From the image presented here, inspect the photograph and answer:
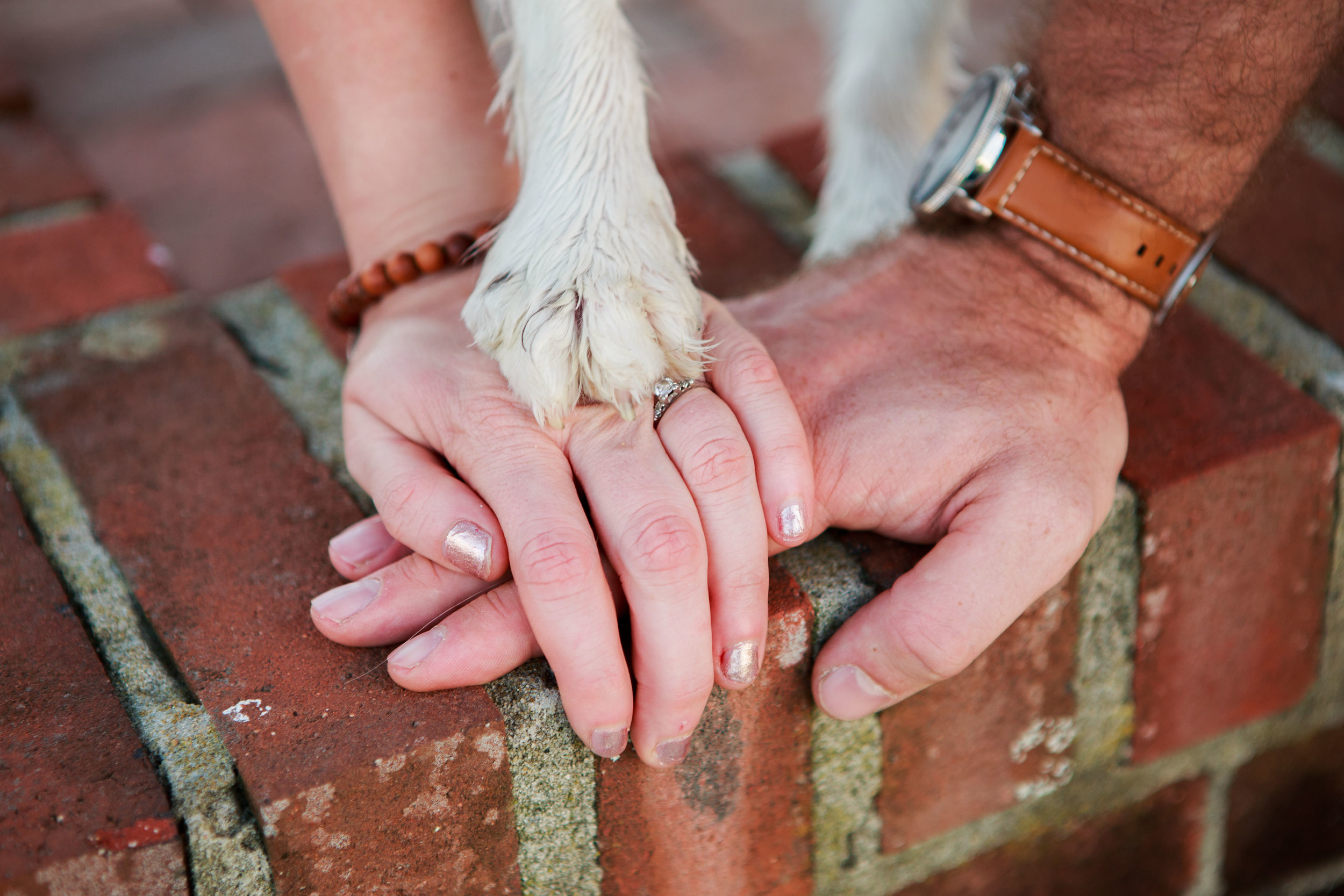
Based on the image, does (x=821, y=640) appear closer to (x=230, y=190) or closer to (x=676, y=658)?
(x=676, y=658)

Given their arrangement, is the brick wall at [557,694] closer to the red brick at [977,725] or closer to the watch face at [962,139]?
the red brick at [977,725]

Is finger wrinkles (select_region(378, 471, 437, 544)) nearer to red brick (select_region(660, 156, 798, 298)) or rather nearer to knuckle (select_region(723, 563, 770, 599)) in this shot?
knuckle (select_region(723, 563, 770, 599))

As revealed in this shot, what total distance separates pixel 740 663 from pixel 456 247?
0.45m

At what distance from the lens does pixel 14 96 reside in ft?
5.15

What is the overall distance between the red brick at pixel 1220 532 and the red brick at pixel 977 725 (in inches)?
3.7

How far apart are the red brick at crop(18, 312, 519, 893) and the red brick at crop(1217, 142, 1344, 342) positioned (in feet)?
2.78

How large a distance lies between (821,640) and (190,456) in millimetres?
564

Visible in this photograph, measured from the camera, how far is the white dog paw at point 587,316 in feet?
2.34

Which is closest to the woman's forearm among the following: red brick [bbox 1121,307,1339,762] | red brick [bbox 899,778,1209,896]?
red brick [bbox 1121,307,1339,762]

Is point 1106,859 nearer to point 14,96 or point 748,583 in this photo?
point 748,583

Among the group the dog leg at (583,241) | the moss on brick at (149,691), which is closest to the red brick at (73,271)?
the moss on brick at (149,691)

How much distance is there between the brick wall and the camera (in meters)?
0.67

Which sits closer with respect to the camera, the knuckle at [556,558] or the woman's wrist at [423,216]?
the knuckle at [556,558]

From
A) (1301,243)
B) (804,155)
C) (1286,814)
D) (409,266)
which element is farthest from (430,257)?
(1286,814)
